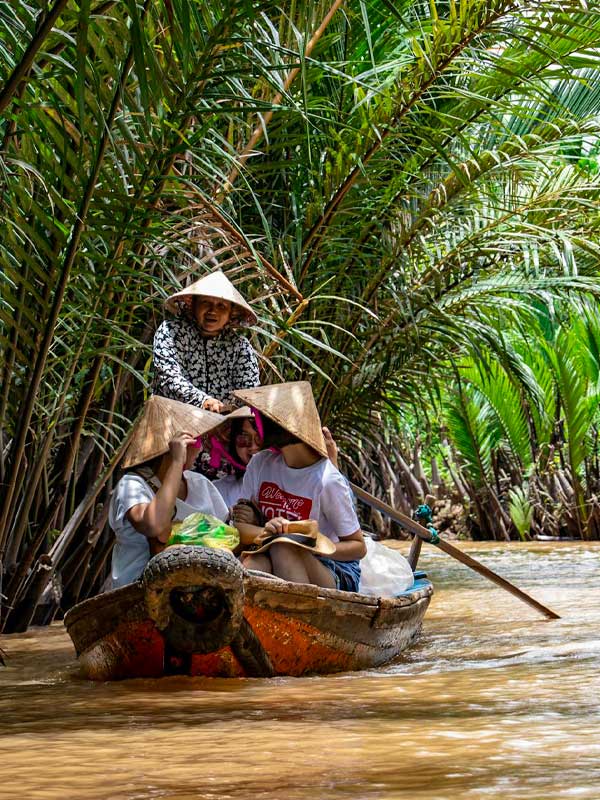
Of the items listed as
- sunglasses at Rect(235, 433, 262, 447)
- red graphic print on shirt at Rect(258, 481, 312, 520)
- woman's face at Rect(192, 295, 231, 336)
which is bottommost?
red graphic print on shirt at Rect(258, 481, 312, 520)

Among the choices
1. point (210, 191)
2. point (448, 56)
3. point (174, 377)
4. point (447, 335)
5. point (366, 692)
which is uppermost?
point (448, 56)

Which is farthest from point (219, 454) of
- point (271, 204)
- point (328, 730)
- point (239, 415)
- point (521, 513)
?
point (521, 513)

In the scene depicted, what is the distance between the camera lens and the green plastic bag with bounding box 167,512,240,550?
3.71 m

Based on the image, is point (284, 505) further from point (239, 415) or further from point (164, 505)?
point (164, 505)

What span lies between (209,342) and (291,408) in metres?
0.96

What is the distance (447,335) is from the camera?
298 inches

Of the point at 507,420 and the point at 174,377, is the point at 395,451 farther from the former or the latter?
the point at 174,377

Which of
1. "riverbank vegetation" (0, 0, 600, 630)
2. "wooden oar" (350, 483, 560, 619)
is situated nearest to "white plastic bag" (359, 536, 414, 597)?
"wooden oar" (350, 483, 560, 619)

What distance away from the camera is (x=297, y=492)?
14.0 ft

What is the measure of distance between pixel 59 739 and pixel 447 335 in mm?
5301

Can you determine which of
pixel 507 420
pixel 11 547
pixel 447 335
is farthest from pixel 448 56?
pixel 507 420

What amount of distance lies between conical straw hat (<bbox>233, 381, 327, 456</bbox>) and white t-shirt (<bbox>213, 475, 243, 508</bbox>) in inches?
26.3

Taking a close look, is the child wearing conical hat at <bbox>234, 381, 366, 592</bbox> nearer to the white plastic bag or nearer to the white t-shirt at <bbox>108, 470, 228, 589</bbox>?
the white t-shirt at <bbox>108, 470, 228, 589</bbox>

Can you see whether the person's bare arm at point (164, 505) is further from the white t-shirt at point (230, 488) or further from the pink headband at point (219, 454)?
the white t-shirt at point (230, 488)
